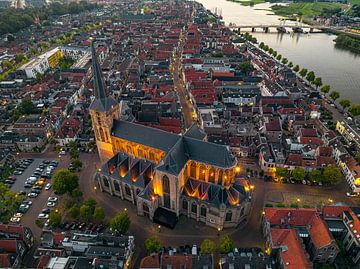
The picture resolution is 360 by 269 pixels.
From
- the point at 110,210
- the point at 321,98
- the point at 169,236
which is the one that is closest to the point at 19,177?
the point at 110,210

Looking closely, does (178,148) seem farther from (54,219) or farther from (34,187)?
(34,187)

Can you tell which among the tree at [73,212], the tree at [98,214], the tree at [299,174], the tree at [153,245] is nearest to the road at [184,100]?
the tree at [299,174]

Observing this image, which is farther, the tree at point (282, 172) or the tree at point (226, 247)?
the tree at point (282, 172)

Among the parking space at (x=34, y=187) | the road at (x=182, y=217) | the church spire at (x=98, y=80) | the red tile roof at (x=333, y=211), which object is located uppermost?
the church spire at (x=98, y=80)

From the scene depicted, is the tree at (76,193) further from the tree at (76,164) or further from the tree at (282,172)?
the tree at (282,172)

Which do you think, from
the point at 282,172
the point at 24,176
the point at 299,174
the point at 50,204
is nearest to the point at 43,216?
the point at 50,204

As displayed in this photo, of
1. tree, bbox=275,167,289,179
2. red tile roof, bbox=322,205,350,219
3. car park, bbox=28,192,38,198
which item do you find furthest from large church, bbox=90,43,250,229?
car park, bbox=28,192,38,198

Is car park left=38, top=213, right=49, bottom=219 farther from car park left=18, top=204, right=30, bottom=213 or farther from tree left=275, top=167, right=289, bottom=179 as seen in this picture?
tree left=275, top=167, right=289, bottom=179
